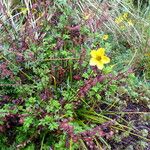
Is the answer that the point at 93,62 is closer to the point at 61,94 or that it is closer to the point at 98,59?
the point at 98,59

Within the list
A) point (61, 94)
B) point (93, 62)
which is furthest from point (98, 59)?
point (61, 94)

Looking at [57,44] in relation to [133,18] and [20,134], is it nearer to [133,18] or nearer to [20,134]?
[20,134]

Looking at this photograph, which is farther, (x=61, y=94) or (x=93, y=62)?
(x=61, y=94)

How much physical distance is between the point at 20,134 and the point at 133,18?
204 centimetres

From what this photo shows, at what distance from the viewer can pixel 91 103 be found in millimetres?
2242

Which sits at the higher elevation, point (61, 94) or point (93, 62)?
point (93, 62)

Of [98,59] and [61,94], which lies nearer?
[98,59]

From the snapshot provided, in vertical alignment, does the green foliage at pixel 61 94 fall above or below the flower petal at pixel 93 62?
below

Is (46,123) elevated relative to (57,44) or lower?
lower

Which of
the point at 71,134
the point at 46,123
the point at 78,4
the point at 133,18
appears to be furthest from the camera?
the point at 133,18

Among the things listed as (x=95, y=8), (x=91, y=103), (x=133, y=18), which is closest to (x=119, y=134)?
(x=91, y=103)

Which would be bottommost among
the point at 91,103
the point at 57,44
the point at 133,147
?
the point at 133,147

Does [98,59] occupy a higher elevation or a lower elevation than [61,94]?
higher

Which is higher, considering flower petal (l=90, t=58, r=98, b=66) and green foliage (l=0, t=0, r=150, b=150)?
flower petal (l=90, t=58, r=98, b=66)
